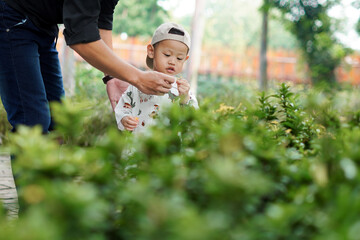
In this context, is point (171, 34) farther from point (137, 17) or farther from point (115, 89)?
point (137, 17)

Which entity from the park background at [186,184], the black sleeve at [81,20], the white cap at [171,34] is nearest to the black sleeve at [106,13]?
the white cap at [171,34]

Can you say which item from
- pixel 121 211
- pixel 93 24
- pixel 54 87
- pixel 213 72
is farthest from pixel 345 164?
pixel 213 72

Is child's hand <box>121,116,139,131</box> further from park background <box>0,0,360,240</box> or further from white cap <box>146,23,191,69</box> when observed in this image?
park background <box>0,0,360,240</box>

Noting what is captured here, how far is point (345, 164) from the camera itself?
928mm

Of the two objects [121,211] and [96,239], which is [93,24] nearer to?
[121,211]

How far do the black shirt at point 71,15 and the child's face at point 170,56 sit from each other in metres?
0.41

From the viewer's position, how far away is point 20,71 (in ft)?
7.14

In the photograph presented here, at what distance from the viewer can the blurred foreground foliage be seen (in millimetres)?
734

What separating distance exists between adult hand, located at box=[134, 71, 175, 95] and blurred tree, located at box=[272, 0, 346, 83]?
983 centimetres

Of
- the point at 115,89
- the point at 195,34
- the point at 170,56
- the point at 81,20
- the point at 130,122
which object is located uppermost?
the point at 195,34

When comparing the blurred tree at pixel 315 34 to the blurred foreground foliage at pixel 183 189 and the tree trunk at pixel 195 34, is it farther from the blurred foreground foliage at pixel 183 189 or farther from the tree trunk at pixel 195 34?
the blurred foreground foliage at pixel 183 189

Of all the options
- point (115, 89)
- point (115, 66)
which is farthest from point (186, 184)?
point (115, 89)

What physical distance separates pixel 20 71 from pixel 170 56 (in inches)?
43.7

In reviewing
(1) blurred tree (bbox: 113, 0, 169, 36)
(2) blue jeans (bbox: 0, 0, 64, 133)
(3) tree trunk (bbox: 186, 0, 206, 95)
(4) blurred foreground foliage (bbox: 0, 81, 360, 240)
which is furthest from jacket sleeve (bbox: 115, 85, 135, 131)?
(1) blurred tree (bbox: 113, 0, 169, 36)
